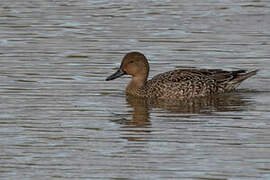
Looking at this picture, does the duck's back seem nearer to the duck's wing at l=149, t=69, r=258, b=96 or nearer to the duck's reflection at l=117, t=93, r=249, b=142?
the duck's wing at l=149, t=69, r=258, b=96

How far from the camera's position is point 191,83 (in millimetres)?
14438

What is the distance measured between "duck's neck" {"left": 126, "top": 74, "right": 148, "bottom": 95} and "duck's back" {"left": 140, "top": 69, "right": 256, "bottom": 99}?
0.35 feet

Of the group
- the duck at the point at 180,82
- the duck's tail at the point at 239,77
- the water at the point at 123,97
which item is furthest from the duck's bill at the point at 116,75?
the duck's tail at the point at 239,77

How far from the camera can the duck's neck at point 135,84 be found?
14.7 m

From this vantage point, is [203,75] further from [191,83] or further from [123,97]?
[123,97]

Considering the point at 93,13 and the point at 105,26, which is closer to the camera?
the point at 105,26

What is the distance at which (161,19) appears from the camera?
65.1 feet

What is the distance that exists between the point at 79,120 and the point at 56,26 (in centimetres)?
698

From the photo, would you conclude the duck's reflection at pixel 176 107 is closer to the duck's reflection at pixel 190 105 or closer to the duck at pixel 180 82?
the duck's reflection at pixel 190 105

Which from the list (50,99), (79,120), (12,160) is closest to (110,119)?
(79,120)

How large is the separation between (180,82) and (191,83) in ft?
0.52

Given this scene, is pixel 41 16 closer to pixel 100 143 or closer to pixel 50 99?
pixel 50 99

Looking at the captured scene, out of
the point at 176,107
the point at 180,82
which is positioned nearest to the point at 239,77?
the point at 180,82

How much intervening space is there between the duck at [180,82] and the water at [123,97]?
0.71 feet
